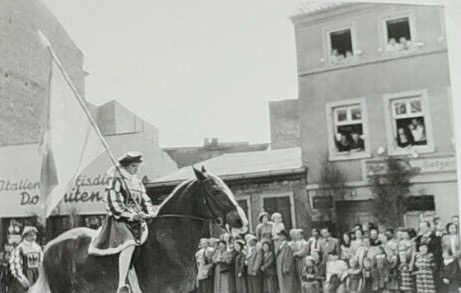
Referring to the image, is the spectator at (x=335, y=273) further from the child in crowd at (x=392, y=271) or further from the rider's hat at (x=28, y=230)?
the rider's hat at (x=28, y=230)

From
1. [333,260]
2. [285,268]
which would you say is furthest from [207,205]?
[333,260]

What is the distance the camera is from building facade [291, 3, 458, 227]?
4.07 m

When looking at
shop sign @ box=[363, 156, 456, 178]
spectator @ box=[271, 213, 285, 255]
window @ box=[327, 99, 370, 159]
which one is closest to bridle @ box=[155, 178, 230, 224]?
spectator @ box=[271, 213, 285, 255]

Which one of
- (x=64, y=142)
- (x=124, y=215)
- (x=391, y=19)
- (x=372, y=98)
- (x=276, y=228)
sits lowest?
(x=276, y=228)

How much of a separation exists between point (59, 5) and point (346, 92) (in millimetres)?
2109

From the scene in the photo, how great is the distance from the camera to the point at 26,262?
4055mm

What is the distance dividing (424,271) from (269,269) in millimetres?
1028

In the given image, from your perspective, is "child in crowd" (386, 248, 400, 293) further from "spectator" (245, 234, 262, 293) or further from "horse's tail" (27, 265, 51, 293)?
"horse's tail" (27, 265, 51, 293)

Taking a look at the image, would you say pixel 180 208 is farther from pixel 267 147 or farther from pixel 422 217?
pixel 422 217

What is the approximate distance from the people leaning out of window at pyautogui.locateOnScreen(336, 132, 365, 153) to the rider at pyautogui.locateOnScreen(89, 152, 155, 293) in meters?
1.37

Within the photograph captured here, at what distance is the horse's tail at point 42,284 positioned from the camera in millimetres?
3949

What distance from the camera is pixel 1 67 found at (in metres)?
4.11

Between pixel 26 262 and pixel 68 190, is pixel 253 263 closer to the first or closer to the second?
pixel 68 190

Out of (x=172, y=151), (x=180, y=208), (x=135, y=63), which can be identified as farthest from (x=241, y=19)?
(x=180, y=208)
